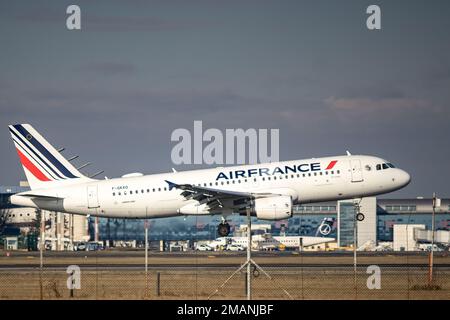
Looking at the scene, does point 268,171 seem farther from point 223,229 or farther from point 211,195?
point 223,229

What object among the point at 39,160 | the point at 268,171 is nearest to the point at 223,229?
the point at 268,171

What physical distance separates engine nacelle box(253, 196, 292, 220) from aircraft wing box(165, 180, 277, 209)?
0.57m

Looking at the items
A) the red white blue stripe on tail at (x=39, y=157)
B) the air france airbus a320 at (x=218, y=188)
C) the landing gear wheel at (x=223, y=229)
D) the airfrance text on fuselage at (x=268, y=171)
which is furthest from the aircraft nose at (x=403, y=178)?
the red white blue stripe on tail at (x=39, y=157)

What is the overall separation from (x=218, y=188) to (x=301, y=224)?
34413 millimetres

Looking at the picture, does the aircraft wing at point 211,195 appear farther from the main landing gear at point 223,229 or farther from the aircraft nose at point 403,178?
the aircraft nose at point 403,178

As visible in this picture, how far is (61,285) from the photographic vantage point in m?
44.5

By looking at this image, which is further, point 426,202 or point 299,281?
point 426,202

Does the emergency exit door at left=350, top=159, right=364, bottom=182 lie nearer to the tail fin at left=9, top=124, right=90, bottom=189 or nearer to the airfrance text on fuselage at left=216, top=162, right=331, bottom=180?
the airfrance text on fuselage at left=216, top=162, right=331, bottom=180

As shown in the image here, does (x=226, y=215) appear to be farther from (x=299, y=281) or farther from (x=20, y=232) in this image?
(x=20, y=232)

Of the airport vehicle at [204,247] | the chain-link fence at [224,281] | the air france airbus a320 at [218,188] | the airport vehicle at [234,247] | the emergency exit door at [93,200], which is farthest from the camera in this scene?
the airport vehicle at [234,247]

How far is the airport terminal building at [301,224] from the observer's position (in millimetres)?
61438

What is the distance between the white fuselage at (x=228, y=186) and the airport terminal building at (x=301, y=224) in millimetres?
1248
